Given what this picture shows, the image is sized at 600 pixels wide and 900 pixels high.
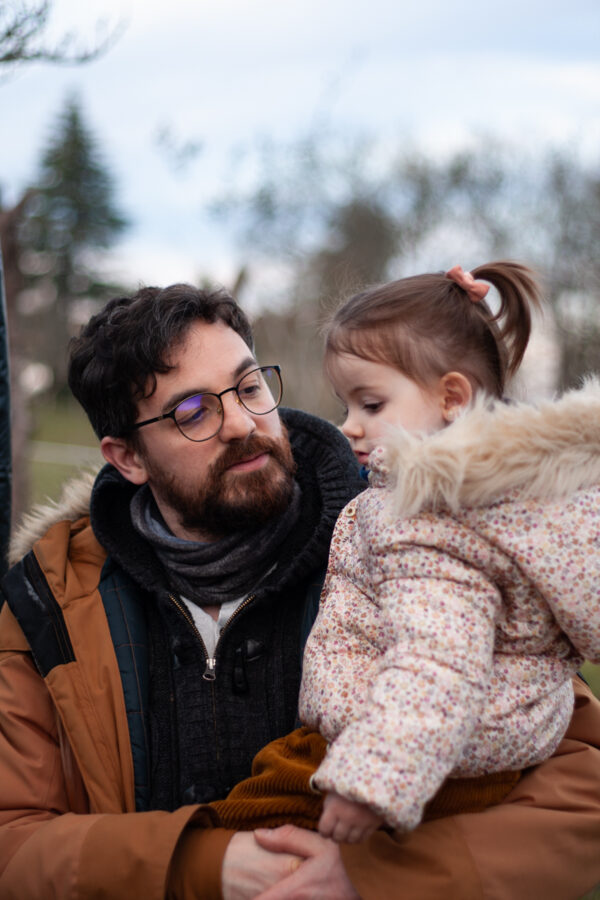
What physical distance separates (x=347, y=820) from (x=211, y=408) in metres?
1.48

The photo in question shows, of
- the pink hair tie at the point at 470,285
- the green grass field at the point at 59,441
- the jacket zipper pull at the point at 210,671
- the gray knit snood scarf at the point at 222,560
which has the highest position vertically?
the pink hair tie at the point at 470,285

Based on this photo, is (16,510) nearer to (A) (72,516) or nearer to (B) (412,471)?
(A) (72,516)

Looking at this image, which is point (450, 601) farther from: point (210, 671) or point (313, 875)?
point (210, 671)

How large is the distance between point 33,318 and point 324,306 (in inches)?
1255

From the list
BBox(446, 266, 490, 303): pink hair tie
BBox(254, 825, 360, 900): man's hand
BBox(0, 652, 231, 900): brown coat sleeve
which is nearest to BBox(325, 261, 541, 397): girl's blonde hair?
BBox(446, 266, 490, 303): pink hair tie

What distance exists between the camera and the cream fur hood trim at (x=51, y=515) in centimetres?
300

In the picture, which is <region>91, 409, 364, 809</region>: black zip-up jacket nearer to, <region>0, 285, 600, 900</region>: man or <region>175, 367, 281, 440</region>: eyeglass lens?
<region>0, 285, 600, 900</region>: man

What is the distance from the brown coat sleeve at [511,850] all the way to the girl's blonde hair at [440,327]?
1.00m

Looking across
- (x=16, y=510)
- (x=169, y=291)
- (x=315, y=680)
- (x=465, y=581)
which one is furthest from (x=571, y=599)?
(x=16, y=510)

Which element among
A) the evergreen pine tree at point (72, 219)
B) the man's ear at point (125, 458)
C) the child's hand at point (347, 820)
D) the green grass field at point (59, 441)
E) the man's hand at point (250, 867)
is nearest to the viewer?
the child's hand at point (347, 820)

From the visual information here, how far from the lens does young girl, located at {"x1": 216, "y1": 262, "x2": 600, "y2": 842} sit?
5.32ft

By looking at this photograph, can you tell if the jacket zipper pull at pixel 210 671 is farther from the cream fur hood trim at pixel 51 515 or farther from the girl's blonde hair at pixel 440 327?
the girl's blonde hair at pixel 440 327

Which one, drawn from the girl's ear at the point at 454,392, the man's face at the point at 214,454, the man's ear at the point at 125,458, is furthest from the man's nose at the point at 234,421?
the girl's ear at the point at 454,392

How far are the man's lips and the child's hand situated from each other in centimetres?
126
